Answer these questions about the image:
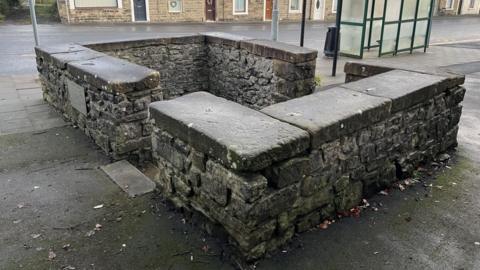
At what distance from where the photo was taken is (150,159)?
569 centimetres

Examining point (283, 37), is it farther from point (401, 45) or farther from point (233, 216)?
point (233, 216)

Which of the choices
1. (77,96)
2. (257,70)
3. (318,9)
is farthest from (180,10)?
(77,96)

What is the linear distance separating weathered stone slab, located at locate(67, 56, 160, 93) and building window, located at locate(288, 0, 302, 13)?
23809mm

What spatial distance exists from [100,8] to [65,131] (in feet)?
63.7

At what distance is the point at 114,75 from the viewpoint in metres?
5.33

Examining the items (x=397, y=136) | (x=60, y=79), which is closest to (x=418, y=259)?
(x=397, y=136)

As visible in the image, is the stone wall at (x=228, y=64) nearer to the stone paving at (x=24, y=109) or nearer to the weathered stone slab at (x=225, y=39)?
the weathered stone slab at (x=225, y=39)

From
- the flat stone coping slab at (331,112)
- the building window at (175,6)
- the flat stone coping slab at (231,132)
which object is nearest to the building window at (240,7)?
Result: the building window at (175,6)

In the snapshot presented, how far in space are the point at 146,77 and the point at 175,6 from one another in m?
21.3

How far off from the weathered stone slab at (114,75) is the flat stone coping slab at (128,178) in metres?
0.94

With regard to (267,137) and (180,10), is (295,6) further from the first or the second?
(267,137)

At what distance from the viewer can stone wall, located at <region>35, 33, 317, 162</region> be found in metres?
5.31

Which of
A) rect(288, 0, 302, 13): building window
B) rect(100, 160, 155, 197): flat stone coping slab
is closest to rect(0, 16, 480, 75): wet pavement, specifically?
rect(288, 0, 302, 13): building window

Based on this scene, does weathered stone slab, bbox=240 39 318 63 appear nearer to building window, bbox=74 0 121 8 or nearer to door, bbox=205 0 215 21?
building window, bbox=74 0 121 8
